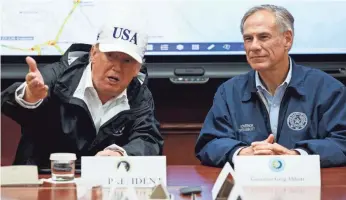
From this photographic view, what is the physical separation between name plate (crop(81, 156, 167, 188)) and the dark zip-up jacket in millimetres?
485

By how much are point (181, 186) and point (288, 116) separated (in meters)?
0.71

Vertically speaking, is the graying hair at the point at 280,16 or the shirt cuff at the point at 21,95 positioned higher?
the graying hair at the point at 280,16

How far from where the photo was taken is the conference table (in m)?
1.48

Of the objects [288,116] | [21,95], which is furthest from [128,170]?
[288,116]

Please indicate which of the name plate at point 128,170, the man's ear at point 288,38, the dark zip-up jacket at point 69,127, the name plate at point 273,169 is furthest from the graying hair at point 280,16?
the name plate at point 128,170

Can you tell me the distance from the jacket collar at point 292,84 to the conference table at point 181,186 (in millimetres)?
396

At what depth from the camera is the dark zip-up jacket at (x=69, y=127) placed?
81.9 inches

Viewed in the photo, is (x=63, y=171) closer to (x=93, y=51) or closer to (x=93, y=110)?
(x=93, y=110)

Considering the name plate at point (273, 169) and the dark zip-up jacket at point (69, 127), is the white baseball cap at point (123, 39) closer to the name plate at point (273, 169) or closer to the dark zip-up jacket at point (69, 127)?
the dark zip-up jacket at point (69, 127)

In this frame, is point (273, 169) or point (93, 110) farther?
point (93, 110)

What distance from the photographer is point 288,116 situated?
2.18 metres

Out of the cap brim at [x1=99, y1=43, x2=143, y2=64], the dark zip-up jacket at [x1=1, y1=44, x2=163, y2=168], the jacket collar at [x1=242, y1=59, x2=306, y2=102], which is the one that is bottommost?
the dark zip-up jacket at [x1=1, y1=44, x2=163, y2=168]

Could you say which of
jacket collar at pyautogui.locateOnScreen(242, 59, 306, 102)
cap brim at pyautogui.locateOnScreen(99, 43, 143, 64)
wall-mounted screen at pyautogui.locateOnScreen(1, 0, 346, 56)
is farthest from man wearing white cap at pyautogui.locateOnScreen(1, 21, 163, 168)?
wall-mounted screen at pyautogui.locateOnScreen(1, 0, 346, 56)

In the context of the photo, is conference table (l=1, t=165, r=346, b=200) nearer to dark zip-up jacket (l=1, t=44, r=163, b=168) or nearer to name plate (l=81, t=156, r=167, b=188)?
name plate (l=81, t=156, r=167, b=188)
